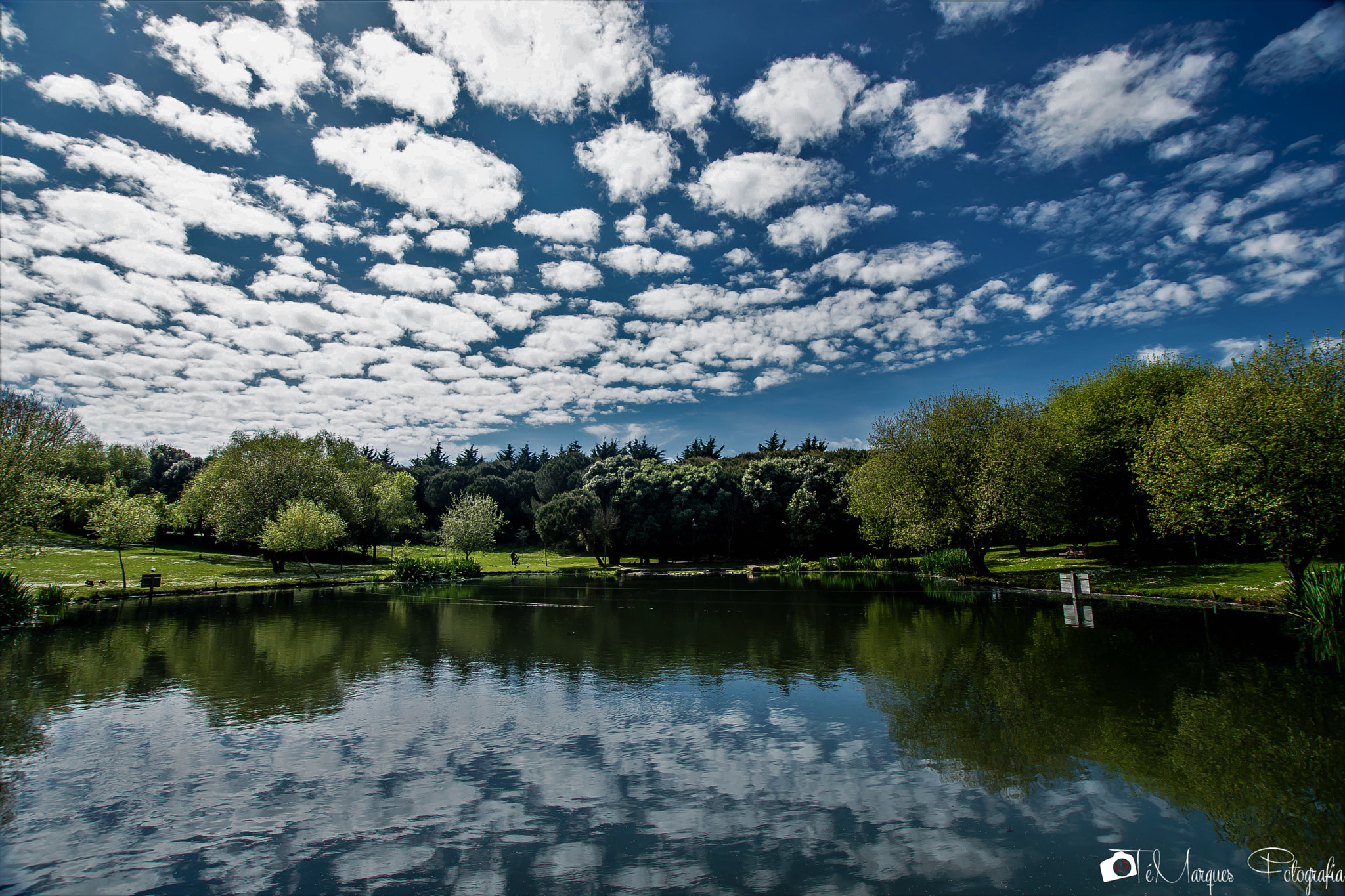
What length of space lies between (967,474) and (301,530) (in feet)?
171

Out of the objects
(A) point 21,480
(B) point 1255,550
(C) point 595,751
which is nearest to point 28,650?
(A) point 21,480

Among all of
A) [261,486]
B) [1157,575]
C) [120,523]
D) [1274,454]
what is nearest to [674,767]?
[1274,454]

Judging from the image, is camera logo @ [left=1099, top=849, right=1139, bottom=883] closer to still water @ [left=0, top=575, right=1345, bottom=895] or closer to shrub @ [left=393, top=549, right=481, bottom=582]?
still water @ [left=0, top=575, right=1345, bottom=895]

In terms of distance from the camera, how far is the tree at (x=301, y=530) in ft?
168

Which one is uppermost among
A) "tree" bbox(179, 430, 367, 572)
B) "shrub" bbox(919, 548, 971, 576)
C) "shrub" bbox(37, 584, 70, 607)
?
"tree" bbox(179, 430, 367, 572)

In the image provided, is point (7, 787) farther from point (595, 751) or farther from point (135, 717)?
point (595, 751)

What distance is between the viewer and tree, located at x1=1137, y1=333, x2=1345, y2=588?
21781mm

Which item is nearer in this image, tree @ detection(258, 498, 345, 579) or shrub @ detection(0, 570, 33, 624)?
shrub @ detection(0, 570, 33, 624)

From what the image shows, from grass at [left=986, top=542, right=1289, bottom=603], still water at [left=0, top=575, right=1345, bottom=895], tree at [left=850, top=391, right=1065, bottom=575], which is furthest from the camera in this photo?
tree at [left=850, top=391, right=1065, bottom=575]

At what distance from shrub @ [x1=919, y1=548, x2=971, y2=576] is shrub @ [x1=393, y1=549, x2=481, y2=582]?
37.9 meters

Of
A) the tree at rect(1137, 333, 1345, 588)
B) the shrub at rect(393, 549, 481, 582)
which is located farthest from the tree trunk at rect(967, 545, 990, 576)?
the shrub at rect(393, 549, 481, 582)

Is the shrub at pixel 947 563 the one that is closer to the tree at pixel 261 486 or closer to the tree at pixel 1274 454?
the tree at pixel 1274 454

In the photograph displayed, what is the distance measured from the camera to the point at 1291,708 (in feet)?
34.9

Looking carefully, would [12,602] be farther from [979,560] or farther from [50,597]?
[979,560]
